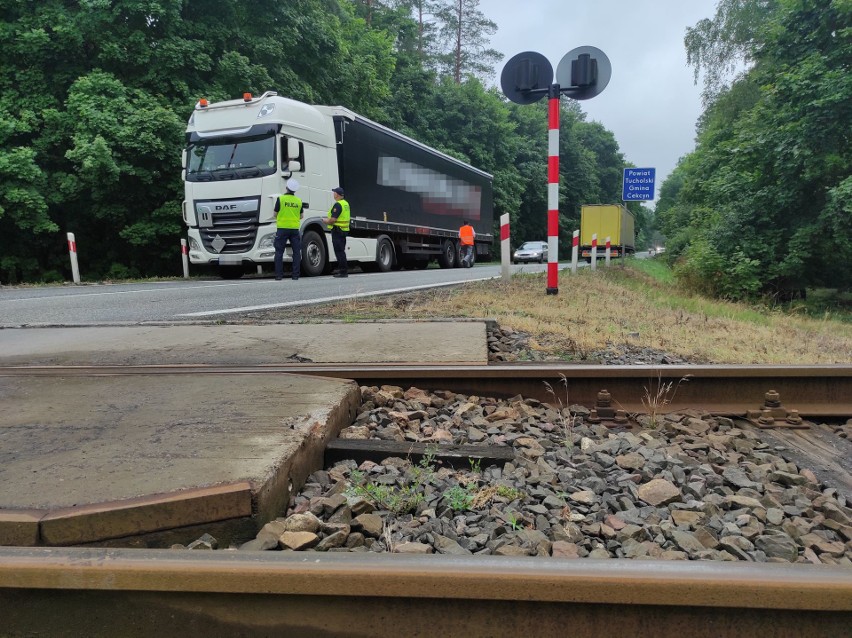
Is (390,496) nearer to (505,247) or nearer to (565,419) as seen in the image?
(565,419)

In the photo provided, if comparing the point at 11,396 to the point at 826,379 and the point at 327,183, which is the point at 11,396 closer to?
the point at 826,379

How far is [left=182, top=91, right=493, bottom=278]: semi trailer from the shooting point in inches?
453

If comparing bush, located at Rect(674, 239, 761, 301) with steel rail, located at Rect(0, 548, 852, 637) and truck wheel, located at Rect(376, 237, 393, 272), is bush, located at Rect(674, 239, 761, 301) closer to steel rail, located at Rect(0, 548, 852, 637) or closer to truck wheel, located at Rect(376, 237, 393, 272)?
truck wheel, located at Rect(376, 237, 393, 272)

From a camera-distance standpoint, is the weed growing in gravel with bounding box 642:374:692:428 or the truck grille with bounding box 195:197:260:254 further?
the truck grille with bounding box 195:197:260:254

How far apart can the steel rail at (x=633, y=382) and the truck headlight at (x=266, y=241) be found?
861 cm

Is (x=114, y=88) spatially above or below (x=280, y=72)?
below

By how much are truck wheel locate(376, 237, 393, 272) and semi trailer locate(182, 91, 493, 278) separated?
3 cm

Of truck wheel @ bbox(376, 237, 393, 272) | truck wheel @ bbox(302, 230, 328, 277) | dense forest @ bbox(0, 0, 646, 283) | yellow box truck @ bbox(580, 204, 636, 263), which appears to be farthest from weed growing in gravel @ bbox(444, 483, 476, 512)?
yellow box truck @ bbox(580, 204, 636, 263)

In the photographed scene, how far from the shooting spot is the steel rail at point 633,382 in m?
3.17

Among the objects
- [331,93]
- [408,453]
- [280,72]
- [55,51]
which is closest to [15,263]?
[55,51]

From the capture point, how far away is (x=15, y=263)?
56.9 feet

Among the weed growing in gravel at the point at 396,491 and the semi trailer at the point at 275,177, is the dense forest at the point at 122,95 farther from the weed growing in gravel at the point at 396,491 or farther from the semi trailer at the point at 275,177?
the weed growing in gravel at the point at 396,491

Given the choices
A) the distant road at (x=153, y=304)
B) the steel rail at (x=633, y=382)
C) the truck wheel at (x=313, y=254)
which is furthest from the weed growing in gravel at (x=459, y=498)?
the truck wheel at (x=313, y=254)

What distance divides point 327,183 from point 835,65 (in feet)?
37.0
